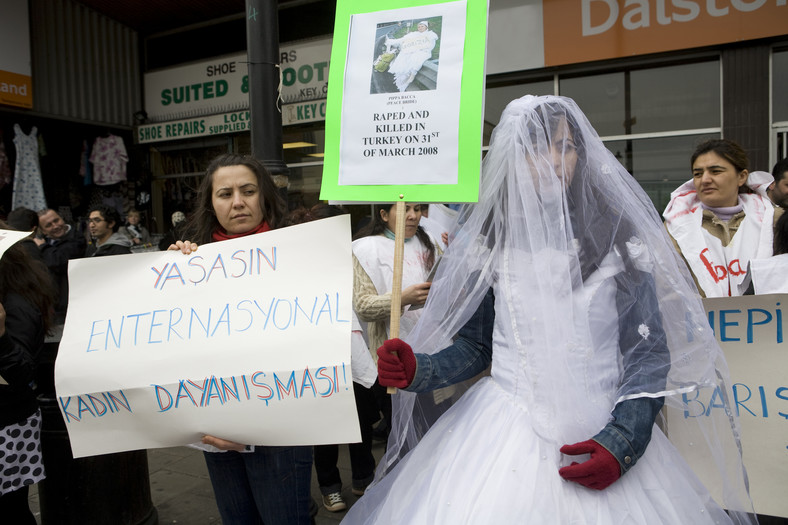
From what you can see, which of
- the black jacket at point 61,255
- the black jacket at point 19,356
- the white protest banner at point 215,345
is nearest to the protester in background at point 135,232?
the black jacket at point 61,255

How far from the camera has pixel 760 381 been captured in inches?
96.0

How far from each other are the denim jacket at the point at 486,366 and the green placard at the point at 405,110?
39cm

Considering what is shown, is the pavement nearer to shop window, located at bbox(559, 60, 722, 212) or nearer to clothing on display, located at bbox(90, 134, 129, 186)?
shop window, located at bbox(559, 60, 722, 212)

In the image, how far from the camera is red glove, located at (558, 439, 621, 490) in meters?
1.52

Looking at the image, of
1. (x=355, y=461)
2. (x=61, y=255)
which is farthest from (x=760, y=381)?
(x=61, y=255)

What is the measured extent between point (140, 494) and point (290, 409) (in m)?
2.04

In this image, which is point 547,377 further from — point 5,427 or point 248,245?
point 5,427

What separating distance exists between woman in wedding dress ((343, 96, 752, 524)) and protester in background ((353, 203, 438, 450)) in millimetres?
1405

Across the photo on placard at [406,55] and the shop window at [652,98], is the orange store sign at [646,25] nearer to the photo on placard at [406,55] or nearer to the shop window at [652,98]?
the shop window at [652,98]

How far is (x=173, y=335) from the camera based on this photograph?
2029mm

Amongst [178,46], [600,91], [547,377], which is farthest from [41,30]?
[547,377]

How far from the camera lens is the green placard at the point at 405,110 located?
5.95ft

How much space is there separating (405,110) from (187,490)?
10.8 ft

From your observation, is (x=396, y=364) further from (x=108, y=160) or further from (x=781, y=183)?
(x=108, y=160)
